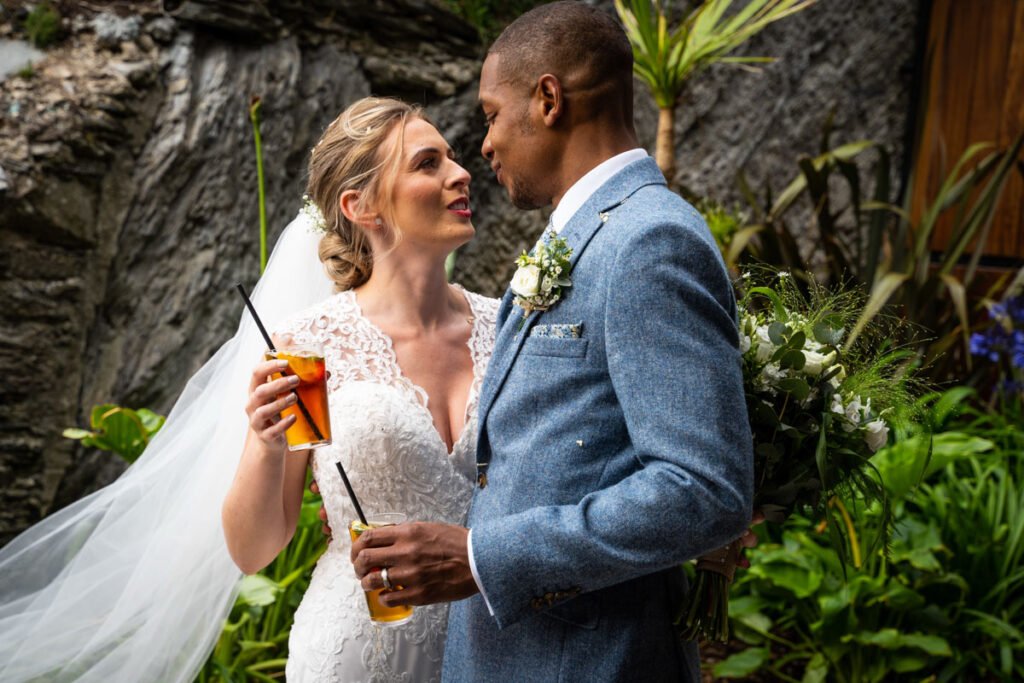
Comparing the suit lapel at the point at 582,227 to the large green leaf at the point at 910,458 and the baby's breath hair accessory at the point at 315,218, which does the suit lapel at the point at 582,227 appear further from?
the large green leaf at the point at 910,458

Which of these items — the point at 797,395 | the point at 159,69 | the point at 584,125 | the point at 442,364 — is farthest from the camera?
the point at 159,69

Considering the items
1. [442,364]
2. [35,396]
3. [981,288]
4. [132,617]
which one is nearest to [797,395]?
[442,364]

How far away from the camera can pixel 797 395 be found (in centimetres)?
167

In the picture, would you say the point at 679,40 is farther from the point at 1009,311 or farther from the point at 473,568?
the point at 473,568

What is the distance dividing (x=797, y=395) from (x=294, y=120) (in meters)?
3.61

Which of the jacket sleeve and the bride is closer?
the jacket sleeve

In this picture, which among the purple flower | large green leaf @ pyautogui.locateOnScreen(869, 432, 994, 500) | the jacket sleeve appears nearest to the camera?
the jacket sleeve

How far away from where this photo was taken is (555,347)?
1.46 metres

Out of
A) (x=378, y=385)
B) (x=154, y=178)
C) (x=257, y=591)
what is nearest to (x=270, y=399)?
(x=378, y=385)

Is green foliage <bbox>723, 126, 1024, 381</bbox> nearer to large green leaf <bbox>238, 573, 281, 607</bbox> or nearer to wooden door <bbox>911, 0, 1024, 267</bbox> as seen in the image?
wooden door <bbox>911, 0, 1024, 267</bbox>

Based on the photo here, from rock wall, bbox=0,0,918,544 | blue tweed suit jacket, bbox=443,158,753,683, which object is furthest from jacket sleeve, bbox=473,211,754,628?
rock wall, bbox=0,0,918,544

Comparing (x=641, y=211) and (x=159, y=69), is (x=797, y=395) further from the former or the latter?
(x=159, y=69)

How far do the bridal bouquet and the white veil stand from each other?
54.1 inches

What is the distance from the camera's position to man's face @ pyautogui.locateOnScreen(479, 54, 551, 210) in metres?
1.54
